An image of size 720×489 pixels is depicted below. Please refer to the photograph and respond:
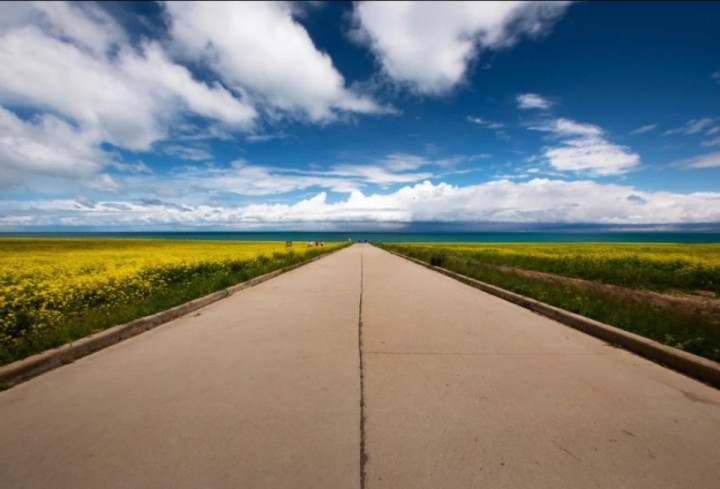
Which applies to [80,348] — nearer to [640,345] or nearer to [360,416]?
[360,416]

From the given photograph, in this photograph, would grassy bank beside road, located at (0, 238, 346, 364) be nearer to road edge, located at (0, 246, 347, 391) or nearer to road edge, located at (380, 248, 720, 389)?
road edge, located at (0, 246, 347, 391)

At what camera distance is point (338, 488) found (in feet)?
7.58

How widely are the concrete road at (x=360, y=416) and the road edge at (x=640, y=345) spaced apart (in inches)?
9.1

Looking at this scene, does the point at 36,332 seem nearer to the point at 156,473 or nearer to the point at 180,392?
the point at 180,392

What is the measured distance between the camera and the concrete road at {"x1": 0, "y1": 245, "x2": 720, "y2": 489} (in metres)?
2.48

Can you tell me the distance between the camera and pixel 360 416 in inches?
127

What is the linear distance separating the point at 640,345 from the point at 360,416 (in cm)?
448

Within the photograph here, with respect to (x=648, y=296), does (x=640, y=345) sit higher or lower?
higher

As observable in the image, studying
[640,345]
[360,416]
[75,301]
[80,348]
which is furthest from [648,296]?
[75,301]

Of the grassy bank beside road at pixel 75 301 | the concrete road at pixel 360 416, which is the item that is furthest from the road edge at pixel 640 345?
the grassy bank beside road at pixel 75 301

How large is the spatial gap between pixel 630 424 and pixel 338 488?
2.67m

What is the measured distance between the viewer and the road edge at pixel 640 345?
13.8 ft

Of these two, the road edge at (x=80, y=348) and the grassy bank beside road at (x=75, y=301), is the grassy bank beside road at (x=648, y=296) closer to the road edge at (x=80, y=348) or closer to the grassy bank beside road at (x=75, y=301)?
the road edge at (x=80, y=348)

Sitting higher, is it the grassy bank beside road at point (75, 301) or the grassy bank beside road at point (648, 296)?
the grassy bank beside road at point (75, 301)
